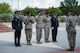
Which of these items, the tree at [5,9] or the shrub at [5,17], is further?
the tree at [5,9]

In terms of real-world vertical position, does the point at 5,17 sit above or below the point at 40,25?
below

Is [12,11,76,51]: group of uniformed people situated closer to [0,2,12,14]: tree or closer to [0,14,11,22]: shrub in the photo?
[0,14,11,22]: shrub

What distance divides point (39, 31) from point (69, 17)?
3401 mm

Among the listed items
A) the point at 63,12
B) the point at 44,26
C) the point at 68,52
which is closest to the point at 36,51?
the point at 68,52

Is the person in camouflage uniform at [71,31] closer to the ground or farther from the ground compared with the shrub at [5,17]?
farther from the ground

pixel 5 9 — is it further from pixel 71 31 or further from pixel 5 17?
pixel 71 31

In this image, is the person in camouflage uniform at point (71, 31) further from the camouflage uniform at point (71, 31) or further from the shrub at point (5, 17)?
the shrub at point (5, 17)

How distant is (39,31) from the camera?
616 inches

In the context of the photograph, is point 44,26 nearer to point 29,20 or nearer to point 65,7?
point 29,20

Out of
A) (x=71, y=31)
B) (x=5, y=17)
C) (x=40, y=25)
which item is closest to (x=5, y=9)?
(x=5, y=17)

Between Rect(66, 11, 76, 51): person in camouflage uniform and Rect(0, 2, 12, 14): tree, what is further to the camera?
Rect(0, 2, 12, 14): tree

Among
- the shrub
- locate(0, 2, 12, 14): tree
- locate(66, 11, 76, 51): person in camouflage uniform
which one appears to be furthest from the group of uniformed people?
locate(0, 2, 12, 14): tree

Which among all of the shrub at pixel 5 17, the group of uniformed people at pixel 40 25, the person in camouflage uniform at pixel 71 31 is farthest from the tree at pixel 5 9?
the person in camouflage uniform at pixel 71 31

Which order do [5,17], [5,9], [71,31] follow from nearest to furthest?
[71,31], [5,17], [5,9]
